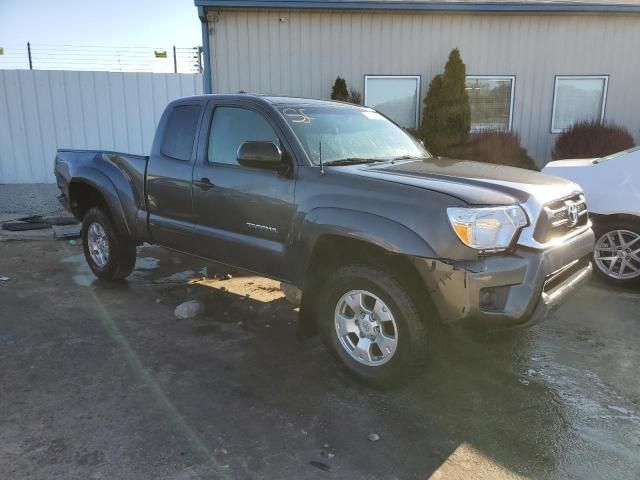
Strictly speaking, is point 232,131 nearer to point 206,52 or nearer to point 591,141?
point 206,52

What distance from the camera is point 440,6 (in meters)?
9.70

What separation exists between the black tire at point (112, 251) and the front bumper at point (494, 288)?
11.7 ft

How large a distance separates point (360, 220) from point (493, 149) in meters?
7.63

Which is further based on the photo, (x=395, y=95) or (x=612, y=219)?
(x=395, y=95)

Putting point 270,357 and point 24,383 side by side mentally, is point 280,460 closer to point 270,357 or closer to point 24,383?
point 270,357

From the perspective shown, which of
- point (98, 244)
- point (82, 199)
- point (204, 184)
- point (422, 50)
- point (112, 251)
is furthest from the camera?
point (422, 50)

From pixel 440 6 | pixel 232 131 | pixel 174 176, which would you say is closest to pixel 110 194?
pixel 174 176

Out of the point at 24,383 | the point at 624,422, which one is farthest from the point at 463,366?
the point at 24,383

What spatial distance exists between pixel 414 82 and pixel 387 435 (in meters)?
8.93

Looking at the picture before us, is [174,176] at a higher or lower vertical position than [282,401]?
higher

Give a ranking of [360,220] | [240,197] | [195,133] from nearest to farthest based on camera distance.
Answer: [360,220]
[240,197]
[195,133]

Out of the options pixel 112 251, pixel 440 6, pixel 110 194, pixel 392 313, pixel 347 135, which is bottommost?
pixel 112 251

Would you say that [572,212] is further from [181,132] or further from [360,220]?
[181,132]

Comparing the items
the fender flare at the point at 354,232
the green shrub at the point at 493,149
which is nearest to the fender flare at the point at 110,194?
the fender flare at the point at 354,232
